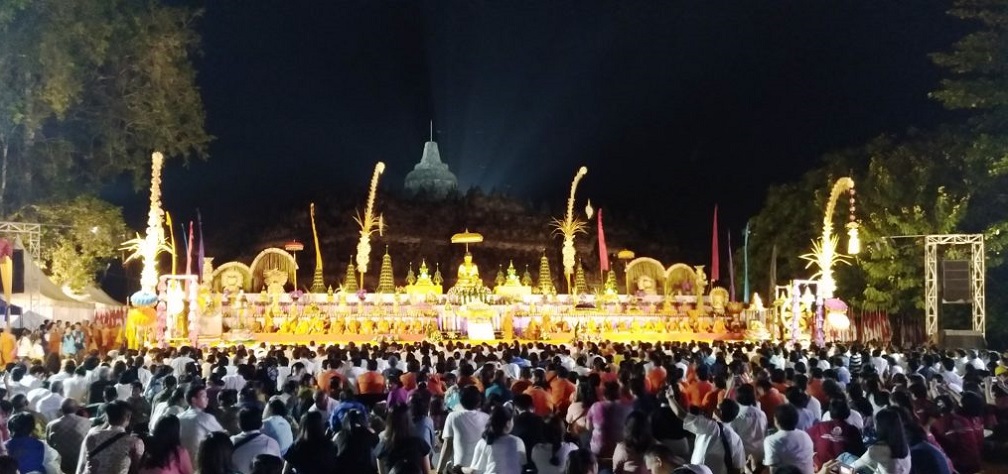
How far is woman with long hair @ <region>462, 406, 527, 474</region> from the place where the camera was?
548 cm

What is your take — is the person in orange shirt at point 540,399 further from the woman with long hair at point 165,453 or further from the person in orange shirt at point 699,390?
the woman with long hair at point 165,453

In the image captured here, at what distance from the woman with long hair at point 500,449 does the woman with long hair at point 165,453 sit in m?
1.81

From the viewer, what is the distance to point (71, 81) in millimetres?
21328

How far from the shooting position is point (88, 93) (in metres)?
24.0

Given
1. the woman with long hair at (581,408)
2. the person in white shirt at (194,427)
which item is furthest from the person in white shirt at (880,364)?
the person in white shirt at (194,427)

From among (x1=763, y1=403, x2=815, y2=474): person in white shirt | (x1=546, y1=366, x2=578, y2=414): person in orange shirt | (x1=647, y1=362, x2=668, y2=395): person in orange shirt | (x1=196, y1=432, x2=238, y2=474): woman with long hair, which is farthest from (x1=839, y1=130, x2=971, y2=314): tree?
(x1=196, y1=432, x2=238, y2=474): woman with long hair

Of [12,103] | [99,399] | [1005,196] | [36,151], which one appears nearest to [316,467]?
[99,399]

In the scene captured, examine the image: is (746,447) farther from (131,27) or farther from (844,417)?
(131,27)

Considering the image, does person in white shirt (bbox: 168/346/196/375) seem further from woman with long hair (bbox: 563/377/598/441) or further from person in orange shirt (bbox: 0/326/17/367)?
woman with long hair (bbox: 563/377/598/441)

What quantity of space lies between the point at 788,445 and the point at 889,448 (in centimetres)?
68

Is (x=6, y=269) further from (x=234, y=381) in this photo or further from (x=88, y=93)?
(x=234, y=381)

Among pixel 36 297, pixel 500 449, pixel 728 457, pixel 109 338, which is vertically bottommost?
pixel 109 338

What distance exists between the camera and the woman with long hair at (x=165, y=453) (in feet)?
16.6

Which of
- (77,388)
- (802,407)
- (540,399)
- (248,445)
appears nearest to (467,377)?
(540,399)
